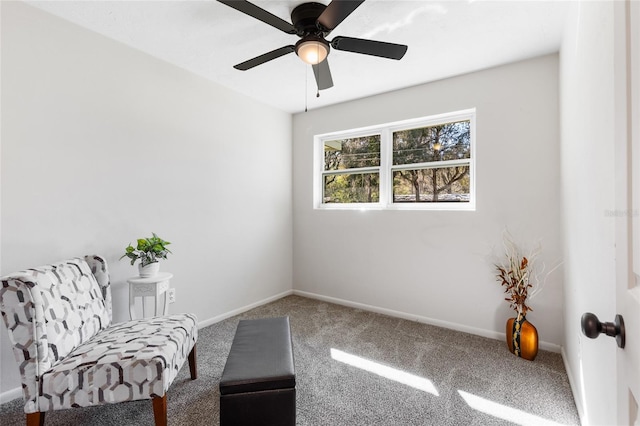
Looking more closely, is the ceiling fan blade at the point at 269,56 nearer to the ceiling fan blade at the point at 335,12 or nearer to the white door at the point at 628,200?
the ceiling fan blade at the point at 335,12

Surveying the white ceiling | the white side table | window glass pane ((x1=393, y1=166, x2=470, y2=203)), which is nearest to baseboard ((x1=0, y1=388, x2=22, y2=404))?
the white side table

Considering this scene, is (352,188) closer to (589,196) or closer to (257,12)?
(257,12)

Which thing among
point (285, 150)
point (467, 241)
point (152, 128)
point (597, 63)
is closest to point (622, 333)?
point (597, 63)

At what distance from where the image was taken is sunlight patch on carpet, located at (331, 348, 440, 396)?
200cm

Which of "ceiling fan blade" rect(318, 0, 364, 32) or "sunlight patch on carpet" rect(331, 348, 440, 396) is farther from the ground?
"ceiling fan blade" rect(318, 0, 364, 32)

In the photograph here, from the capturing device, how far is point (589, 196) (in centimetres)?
140

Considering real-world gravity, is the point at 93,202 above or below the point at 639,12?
below

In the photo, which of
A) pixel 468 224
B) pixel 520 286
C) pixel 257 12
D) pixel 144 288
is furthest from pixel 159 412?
pixel 468 224

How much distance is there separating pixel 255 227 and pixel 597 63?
3201 millimetres

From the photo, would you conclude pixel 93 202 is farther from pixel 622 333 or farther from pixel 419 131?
pixel 419 131

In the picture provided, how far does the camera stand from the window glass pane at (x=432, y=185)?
3049 mm

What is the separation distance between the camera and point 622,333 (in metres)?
0.63

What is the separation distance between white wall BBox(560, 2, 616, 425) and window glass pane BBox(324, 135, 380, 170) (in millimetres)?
1844

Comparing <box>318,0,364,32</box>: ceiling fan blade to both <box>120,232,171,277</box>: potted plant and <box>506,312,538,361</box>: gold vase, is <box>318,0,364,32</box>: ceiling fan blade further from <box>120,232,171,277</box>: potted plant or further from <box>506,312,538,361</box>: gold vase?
<box>506,312,538,361</box>: gold vase
